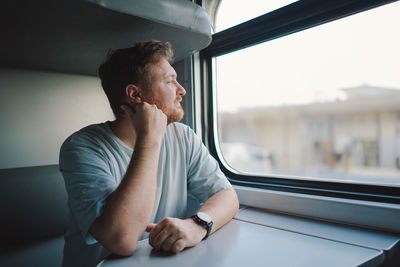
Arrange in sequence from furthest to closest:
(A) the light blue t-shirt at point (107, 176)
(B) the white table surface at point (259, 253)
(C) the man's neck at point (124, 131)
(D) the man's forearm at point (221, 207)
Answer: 1. (C) the man's neck at point (124, 131)
2. (D) the man's forearm at point (221, 207)
3. (A) the light blue t-shirt at point (107, 176)
4. (B) the white table surface at point (259, 253)

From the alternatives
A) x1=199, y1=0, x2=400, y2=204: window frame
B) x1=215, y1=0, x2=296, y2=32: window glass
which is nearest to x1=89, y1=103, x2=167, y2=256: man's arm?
x1=199, y1=0, x2=400, y2=204: window frame

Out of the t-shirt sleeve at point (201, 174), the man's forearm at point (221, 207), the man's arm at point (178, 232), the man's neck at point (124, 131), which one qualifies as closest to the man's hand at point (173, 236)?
the man's arm at point (178, 232)

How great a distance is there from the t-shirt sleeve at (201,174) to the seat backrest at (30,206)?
742 millimetres

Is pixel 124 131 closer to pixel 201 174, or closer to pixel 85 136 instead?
pixel 85 136

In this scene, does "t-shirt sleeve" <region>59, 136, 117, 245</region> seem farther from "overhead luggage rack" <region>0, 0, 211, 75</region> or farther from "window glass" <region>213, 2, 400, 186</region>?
"window glass" <region>213, 2, 400, 186</region>

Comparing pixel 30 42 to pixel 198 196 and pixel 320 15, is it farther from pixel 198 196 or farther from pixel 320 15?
pixel 320 15

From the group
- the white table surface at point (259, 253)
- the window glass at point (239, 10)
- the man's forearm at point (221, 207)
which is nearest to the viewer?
the white table surface at point (259, 253)

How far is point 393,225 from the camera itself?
1143 millimetres

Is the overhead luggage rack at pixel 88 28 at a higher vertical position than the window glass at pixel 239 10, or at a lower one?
lower

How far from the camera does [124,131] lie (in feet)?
4.36

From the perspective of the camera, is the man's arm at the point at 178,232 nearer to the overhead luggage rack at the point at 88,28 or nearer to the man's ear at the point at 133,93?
the man's ear at the point at 133,93

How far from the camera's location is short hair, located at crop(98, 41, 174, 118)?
4.46 feet

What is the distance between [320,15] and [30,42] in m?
1.46

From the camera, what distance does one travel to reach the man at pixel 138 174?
0.92 meters
